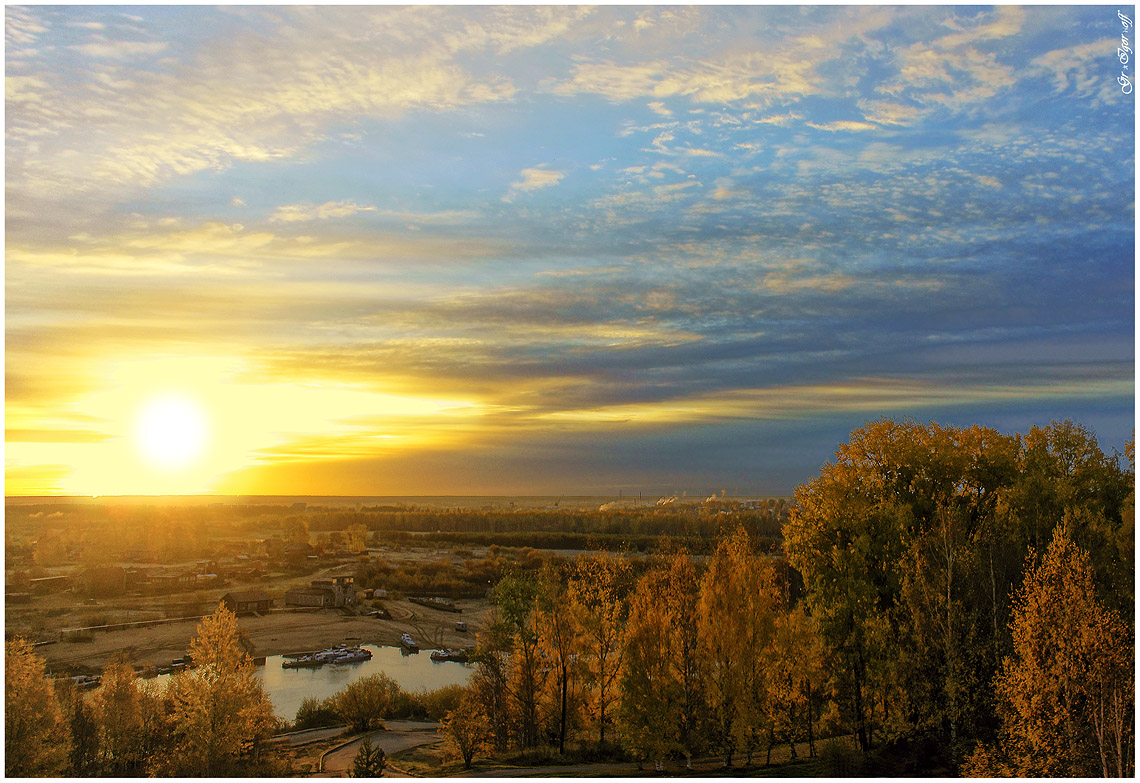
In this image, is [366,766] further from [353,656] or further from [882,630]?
[353,656]

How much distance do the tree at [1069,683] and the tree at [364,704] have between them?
1519 inches

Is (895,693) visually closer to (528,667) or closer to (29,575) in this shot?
(528,667)

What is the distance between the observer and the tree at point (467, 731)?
3734 cm

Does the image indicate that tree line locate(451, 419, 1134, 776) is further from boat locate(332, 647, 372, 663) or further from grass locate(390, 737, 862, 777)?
boat locate(332, 647, 372, 663)

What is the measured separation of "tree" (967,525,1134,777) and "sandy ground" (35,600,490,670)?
5282 cm

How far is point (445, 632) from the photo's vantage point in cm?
8844

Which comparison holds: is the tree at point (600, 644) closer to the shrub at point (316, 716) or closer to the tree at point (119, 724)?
the shrub at point (316, 716)

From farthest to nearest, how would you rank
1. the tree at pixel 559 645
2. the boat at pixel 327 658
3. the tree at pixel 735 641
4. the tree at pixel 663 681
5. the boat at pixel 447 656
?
the boat at pixel 447 656, the boat at pixel 327 658, the tree at pixel 559 645, the tree at pixel 735 641, the tree at pixel 663 681

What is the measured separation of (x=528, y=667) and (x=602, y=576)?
6.25m

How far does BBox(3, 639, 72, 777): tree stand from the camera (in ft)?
103

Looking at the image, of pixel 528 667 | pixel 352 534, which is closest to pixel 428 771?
pixel 528 667

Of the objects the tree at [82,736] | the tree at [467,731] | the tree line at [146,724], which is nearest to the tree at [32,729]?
the tree line at [146,724]

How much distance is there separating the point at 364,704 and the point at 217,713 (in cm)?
1788

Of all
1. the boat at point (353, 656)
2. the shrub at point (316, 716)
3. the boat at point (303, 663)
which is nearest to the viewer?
the shrub at point (316, 716)
